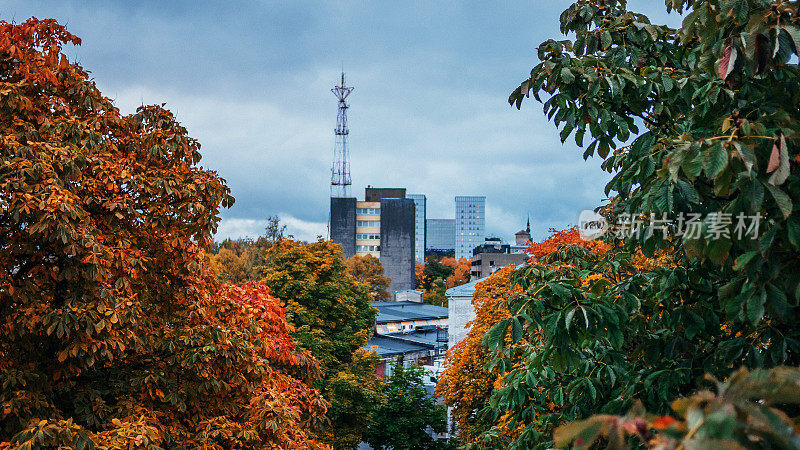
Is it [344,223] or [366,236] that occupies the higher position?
[344,223]

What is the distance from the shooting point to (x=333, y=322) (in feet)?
71.4

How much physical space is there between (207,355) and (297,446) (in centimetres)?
197

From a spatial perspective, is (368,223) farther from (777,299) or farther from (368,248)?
(777,299)

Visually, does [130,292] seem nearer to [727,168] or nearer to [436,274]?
[727,168]

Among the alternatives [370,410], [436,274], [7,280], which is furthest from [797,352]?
[436,274]

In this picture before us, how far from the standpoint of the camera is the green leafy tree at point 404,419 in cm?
2039

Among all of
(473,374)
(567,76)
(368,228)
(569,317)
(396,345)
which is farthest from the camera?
(368,228)

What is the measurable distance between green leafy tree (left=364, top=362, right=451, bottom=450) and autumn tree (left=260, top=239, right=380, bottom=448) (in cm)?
73

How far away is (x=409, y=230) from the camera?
7462 cm

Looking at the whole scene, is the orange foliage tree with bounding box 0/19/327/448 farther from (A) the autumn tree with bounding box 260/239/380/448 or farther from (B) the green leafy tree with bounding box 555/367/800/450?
(A) the autumn tree with bounding box 260/239/380/448

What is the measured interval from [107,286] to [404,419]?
52.2 feet

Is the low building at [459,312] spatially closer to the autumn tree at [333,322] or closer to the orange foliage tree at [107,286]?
the autumn tree at [333,322]

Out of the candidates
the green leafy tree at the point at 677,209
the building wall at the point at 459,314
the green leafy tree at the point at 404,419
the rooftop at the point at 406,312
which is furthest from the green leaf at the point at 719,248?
the rooftop at the point at 406,312

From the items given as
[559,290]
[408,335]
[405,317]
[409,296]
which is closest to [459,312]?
[408,335]
